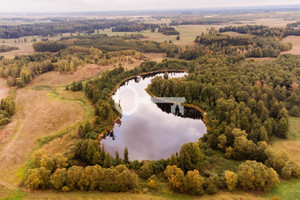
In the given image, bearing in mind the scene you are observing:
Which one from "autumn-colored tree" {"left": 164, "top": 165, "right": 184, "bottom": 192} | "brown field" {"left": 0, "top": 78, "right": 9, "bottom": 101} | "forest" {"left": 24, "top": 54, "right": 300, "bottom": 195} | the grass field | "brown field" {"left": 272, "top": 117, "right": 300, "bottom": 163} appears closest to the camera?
the grass field

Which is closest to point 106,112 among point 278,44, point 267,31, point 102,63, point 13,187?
point 13,187

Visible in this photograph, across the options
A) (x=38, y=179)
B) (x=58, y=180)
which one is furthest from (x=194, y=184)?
(x=38, y=179)

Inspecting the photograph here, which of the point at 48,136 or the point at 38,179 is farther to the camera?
the point at 48,136

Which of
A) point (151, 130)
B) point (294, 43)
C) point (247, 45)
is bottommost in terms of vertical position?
point (151, 130)

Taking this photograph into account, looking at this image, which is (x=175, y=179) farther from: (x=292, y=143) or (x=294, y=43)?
(x=294, y=43)

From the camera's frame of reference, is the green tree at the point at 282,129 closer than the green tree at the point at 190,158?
No

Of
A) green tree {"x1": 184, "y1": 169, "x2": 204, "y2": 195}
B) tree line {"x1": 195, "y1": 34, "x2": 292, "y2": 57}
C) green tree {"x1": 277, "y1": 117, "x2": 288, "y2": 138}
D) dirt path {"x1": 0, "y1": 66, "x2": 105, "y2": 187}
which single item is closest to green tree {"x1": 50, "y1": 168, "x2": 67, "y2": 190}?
dirt path {"x1": 0, "y1": 66, "x2": 105, "y2": 187}

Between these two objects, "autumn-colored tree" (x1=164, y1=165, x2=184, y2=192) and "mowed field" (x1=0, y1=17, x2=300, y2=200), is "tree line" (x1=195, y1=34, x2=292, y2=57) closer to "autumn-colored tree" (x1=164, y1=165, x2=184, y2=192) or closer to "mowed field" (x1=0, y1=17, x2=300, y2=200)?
"mowed field" (x1=0, y1=17, x2=300, y2=200)

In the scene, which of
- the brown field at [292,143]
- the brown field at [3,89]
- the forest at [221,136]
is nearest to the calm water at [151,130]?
the forest at [221,136]

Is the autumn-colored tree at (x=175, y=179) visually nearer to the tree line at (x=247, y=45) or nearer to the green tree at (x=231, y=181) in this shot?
the green tree at (x=231, y=181)
